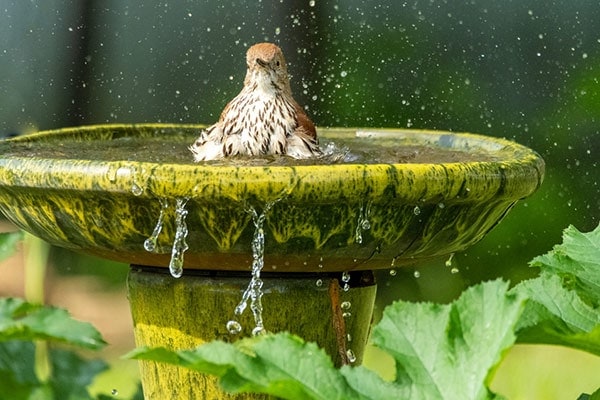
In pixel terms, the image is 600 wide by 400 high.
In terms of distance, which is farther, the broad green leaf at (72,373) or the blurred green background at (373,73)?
the blurred green background at (373,73)

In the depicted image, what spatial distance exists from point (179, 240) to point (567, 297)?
89cm

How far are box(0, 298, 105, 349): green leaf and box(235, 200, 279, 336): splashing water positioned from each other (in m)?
0.91

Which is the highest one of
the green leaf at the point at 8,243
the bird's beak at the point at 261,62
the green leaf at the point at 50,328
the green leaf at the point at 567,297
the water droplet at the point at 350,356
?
the bird's beak at the point at 261,62

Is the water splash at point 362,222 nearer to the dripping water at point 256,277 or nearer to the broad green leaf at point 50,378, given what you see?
the dripping water at point 256,277

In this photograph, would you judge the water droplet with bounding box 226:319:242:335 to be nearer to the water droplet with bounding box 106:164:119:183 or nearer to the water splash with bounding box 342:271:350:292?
the water splash with bounding box 342:271:350:292

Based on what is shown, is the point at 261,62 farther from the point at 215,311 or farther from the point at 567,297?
the point at 567,297

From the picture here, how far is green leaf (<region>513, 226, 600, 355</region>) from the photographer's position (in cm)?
116

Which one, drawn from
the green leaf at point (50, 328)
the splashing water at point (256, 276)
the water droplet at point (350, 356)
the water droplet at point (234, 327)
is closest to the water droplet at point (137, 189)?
the splashing water at point (256, 276)

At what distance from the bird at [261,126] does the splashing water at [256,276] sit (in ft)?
1.75

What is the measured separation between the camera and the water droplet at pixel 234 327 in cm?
228

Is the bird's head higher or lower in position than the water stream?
higher

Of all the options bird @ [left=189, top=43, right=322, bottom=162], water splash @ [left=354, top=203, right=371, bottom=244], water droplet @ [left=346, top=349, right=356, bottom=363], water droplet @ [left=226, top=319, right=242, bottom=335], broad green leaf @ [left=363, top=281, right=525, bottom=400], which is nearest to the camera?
broad green leaf @ [left=363, top=281, right=525, bottom=400]

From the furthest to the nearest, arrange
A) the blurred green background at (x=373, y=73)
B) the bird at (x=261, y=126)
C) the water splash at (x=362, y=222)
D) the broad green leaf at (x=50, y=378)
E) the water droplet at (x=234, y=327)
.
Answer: the blurred green background at (x=373, y=73) → the bird at (x=261, y=126) → the water droplet at (x=234, y=327) → the water splash at (x=362, y=222) → the broad green leaf at (x=50, y=378)

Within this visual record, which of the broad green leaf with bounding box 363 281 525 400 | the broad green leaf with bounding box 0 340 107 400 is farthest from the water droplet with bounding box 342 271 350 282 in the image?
the broad green leaf with bounding box 0 340 107 400
